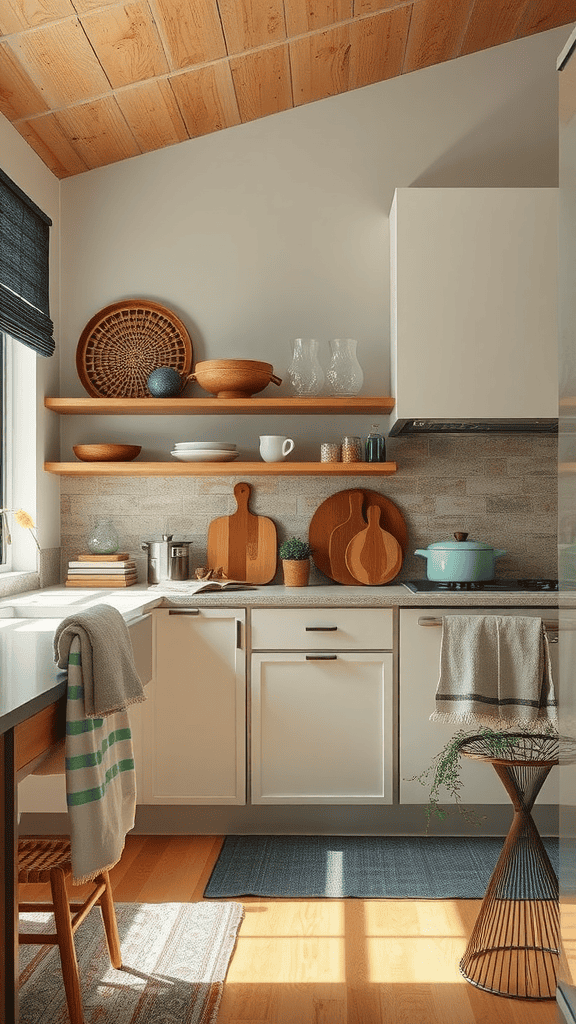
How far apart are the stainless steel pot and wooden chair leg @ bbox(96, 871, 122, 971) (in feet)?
5.09

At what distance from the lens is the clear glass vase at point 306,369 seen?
3.69m

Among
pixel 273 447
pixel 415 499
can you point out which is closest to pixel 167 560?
pixel 273 447

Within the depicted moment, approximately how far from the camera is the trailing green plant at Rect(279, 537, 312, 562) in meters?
3.64

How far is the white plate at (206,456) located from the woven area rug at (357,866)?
4.73 ft

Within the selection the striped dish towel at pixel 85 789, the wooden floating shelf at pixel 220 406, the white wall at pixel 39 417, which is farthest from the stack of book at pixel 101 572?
the striped dish towel at pixel 85 789

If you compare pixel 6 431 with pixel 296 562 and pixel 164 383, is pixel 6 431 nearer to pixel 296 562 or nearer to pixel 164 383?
pixel 164 383

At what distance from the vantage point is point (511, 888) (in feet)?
7.86

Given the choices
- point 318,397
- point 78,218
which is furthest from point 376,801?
point 78,218

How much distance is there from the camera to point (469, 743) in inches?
90.7

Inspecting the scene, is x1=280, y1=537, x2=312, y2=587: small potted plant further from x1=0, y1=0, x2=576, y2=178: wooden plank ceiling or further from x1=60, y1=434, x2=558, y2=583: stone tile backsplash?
x1=0, y1=0, x2=576, y2=178: wooden plank ceiling

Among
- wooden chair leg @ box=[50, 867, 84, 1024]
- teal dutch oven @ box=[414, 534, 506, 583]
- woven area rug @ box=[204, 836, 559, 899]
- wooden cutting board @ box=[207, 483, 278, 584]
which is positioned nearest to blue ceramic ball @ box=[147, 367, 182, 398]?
wooden cutting board @ box=[207, 483, 278, 584]

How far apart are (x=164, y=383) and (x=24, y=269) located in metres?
0.68

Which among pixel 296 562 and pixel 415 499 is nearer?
pixel 296 562

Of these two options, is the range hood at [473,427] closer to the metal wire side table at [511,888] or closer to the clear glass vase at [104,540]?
the clear glass vase at [104,540]
